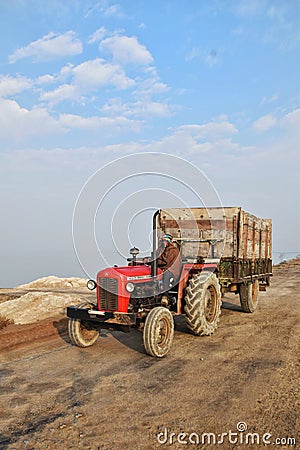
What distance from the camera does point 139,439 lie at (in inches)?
158

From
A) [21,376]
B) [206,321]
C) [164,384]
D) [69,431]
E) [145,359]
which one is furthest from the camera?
[206,321]

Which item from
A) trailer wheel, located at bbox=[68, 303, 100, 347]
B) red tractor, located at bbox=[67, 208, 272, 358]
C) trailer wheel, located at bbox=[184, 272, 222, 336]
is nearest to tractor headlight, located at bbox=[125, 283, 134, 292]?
red tractor, located at bbox=[67, 208, 272, 358]

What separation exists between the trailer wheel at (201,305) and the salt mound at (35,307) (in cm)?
489

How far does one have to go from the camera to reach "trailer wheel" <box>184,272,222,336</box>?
26.0 feet

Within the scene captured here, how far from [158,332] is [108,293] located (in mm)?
1216

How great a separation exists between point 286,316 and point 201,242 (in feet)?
10.6

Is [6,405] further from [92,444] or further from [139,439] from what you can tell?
[139,439]

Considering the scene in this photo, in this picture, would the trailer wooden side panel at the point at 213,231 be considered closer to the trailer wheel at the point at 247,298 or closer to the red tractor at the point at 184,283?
the red tractor at the point at 184,283

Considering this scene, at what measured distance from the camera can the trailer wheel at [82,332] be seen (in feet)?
24.5

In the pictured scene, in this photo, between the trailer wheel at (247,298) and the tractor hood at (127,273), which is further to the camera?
the trailer wheel at (247,298)

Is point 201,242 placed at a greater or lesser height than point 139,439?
greater

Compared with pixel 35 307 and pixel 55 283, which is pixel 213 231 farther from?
pixel 55 283

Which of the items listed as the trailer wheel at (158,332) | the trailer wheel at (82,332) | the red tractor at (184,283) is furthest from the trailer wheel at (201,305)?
the trailer wheel at (82,332)

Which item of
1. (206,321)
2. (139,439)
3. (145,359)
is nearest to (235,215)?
(206,321)
